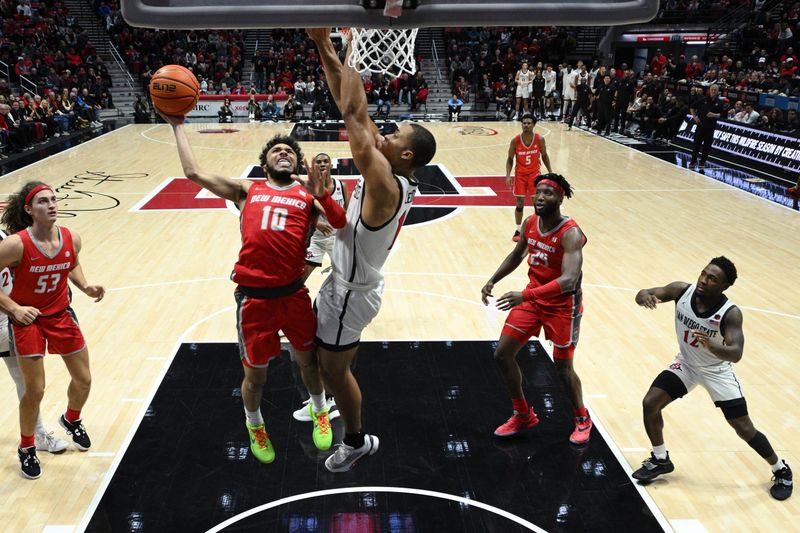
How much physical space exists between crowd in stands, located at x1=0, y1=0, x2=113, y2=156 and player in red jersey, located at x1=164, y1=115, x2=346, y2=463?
48.1 ft

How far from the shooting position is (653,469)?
4.64 m

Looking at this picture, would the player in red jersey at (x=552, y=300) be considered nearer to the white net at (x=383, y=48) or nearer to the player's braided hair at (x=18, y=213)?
the white net at (x=383, y=48)

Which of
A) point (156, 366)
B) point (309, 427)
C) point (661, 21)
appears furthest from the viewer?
point (661, 21)

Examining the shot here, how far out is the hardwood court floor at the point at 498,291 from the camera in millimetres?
4746

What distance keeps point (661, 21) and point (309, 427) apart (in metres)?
28.3

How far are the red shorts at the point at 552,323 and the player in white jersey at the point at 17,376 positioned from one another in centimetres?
315

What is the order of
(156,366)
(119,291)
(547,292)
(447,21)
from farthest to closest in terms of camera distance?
(119,291)
(156,366)
(547,292)
(447,21)

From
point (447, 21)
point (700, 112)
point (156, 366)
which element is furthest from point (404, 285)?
point (700, 112)

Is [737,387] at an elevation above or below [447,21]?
below

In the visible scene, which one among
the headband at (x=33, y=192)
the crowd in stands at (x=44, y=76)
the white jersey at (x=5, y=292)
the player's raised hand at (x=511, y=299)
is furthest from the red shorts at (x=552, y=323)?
the crowd in stands at (x=44, y=76)

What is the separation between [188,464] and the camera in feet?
15.8

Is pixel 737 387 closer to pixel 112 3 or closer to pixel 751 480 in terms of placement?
pixel 751 480

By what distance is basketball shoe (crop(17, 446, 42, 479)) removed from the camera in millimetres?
4629

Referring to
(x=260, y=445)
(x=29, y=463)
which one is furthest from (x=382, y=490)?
(x=29, y=463)
